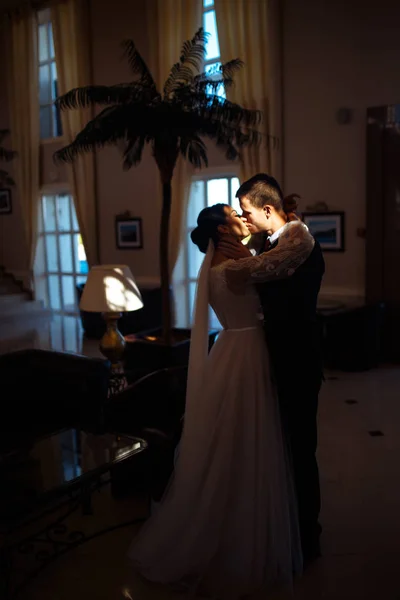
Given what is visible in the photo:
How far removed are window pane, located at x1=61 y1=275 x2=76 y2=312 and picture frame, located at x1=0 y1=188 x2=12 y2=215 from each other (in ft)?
6.84

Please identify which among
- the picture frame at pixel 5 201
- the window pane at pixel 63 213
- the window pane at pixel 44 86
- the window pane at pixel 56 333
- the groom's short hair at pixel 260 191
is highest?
the window pane at pixel 44 86

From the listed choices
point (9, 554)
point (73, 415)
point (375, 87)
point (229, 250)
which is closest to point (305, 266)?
point (229, 250)

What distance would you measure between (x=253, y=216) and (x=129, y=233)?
734cm

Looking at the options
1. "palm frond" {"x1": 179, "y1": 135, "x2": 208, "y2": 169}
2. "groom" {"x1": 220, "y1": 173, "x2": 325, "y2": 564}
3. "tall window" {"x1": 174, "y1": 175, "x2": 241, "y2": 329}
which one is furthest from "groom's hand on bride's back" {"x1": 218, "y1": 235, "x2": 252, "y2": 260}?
"tall window" {"x1": 174, "y1": 175, "x2": 241, "y2": 329}

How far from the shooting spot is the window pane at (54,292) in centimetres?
1149

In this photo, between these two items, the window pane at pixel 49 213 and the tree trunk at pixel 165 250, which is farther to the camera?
the window pane at pixel 49 213

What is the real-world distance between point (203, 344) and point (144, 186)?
23.7 feet

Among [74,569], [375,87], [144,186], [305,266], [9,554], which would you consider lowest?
[74,569]

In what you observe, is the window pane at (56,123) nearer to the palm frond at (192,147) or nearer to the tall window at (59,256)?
the tall window at (59,256)

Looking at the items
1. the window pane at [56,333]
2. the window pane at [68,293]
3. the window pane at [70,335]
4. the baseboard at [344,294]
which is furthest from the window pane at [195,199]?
the window pane at [68,293]

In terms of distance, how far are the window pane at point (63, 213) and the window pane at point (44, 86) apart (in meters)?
1.97

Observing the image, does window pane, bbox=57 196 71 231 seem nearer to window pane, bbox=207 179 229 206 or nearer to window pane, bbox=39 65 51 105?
window pane, bbox=39 65 51 105

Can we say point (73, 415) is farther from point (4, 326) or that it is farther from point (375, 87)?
point (4, 326)

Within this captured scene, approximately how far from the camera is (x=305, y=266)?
93.0 inches
